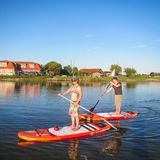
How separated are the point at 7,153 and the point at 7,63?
3912 inches

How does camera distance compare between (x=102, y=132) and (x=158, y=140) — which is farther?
(x=102, y=132)

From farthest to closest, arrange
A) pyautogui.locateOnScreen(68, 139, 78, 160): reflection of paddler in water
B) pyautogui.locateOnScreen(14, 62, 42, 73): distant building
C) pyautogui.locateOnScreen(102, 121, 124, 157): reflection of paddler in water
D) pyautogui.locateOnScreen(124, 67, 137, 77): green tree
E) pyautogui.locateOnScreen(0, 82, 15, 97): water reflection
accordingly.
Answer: pyautogui.locateOnScreen(124, 67, 137, 77): green tree
pyautogui.locateOnScreen(14, 62, 42, 73): distant building
pyautogui.locateOnScreen(0, 82, 15, 97): water reflection
pyautogui.locateOnScreen(102, 121, 124, 157): reflection of paddler in water
pyautogui.locateOnScreen(68, 139, 78, 160): reflection of paddler in water

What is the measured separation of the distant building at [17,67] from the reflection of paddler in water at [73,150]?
315 feet

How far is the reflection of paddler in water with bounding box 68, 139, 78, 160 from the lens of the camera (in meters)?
9.70

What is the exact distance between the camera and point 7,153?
32.4 feet

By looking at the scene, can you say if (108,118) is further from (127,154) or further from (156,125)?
(127,154)

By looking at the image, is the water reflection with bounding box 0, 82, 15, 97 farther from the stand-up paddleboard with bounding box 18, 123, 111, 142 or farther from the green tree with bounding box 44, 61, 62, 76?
the green tree with bounding box 44, 61, 62, 76

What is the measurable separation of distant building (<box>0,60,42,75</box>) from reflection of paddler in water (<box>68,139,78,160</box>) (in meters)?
96.0

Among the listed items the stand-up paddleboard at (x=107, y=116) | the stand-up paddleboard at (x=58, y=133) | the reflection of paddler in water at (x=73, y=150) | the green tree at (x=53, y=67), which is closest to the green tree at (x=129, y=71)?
the green tree at (x=53, y=67)

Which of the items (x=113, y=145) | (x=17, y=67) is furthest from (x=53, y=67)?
(x=113, y=145)

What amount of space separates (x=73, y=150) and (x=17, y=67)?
342 feet

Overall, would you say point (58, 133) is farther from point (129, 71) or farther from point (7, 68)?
point (129, 71)

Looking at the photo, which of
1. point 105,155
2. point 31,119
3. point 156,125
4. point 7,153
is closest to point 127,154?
point 105,155

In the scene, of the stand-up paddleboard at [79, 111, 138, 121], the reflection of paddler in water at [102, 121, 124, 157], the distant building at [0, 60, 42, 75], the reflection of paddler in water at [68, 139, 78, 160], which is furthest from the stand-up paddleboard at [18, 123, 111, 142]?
the distant building at [0, 60, 42, 75]
